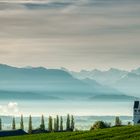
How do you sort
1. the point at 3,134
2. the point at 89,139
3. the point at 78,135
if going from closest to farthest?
the point at 89,139
the point at 78,135
the point at 3,134

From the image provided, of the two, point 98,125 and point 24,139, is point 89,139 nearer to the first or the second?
point 24,139

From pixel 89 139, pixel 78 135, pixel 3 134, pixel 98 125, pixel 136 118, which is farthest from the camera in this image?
pixel 136 118

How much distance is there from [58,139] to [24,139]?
7811 millimetres

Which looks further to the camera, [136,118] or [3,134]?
[136,118]

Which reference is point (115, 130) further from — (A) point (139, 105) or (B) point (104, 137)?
(A) point (139, 105)

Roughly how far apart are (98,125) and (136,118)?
177ft

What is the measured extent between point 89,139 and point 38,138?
31.6 ft

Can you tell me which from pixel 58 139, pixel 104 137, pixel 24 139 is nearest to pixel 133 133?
pixel 104 137

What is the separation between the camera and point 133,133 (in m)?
69.5

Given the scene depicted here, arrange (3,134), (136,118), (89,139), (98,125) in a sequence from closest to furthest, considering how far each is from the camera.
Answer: (89,139), (98,125), (3,134), (136,118)

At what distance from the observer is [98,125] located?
123 m

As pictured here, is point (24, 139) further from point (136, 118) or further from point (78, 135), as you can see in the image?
point (136, 118)

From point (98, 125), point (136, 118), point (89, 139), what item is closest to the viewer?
point (89, 139)

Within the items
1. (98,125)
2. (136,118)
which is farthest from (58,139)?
(136,118)
